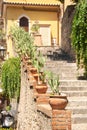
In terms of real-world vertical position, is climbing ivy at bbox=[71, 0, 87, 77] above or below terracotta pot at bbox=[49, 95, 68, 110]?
above

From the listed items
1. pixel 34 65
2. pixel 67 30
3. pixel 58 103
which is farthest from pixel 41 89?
pixel 67 30

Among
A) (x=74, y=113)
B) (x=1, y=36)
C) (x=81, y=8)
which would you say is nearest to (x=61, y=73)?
(x=81, y=8)

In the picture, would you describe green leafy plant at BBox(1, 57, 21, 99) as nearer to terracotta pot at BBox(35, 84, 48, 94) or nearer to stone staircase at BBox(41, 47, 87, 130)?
stone staircase at BBox(41, 47, 87, 130)

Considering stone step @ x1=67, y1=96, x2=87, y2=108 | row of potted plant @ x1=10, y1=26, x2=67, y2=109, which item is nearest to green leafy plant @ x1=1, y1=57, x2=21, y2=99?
row of potted plant @ x1=10, y1=26, x2=67, y2=109

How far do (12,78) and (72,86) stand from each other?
422cm

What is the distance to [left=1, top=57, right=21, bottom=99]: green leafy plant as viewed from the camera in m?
17.1

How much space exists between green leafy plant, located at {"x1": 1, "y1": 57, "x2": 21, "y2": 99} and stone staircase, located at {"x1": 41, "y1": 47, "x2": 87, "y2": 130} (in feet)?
4.11

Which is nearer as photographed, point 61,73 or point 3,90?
point 61,73

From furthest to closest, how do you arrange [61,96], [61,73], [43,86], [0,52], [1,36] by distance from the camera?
[1,36] < [0,52] < [61,73] < [43,86] < [61,96]

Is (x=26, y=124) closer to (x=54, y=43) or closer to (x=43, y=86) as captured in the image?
(x=43, y=86)

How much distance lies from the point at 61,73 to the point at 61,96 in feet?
24.3

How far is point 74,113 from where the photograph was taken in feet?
36.9

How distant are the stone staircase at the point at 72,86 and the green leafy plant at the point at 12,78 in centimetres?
125

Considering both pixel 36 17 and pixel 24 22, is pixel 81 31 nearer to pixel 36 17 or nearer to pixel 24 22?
pixel 36 17
